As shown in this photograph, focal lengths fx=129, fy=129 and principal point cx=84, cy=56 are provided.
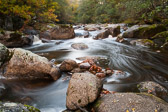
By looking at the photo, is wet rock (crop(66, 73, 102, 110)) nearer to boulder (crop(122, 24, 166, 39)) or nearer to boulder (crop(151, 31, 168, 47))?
boulder (crop(151, 31, 168, 47))

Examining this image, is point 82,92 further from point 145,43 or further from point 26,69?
point 145,43

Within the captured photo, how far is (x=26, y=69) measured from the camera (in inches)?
185

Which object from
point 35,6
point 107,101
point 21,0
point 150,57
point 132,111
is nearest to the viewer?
point 132,111

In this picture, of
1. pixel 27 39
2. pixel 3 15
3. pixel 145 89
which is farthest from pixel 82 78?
pixel 3 15

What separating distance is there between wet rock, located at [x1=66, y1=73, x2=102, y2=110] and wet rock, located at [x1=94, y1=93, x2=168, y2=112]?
23 cm

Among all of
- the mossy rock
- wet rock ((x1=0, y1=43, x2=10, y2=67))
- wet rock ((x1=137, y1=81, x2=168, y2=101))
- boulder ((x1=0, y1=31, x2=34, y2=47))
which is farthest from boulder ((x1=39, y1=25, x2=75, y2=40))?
wet rock ((x1=137, y1=81, x2=168, y2=101))

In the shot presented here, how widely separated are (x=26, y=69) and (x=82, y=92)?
8.96 ft

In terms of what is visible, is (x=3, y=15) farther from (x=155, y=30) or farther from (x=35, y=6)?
(x=155, y=30)

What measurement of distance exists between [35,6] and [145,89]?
12.9 m

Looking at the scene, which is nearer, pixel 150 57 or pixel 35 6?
pixel 150 57

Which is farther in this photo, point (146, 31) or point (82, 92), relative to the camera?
point (146, 31)

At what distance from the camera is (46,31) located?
13.7m

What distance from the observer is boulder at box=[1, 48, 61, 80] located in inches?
184

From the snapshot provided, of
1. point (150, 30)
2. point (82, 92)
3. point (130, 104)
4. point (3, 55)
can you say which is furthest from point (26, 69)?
point (150, 30)
